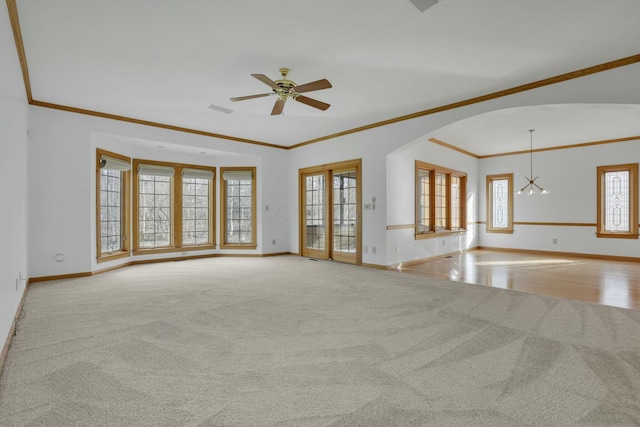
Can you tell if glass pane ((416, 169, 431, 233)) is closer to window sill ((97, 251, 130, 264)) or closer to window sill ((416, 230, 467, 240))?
window sill ((416, 230, 467, 240))

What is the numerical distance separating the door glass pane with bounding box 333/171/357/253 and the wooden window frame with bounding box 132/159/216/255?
2902 mm

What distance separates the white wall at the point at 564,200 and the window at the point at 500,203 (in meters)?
0.15

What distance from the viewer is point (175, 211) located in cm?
690

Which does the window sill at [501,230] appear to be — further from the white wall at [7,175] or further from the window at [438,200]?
the white wall at [7,175]

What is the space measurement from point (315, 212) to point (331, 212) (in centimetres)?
48

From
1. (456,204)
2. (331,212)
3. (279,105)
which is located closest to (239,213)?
(331,212)

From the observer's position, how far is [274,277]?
16.8 feet

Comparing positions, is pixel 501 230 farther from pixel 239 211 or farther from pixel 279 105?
pixel 279 105

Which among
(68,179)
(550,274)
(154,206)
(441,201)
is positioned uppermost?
(68,179)

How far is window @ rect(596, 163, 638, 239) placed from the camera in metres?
6.95

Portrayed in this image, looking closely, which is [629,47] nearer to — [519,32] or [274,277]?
[519,32]

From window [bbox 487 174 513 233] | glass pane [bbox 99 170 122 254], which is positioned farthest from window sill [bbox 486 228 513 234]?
glass pane [bbox 99 170 122 254]

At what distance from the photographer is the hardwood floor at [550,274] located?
162 inches

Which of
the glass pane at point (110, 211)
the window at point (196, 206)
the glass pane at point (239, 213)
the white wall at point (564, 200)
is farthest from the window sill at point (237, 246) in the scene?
the white wall at point (564, 200)
